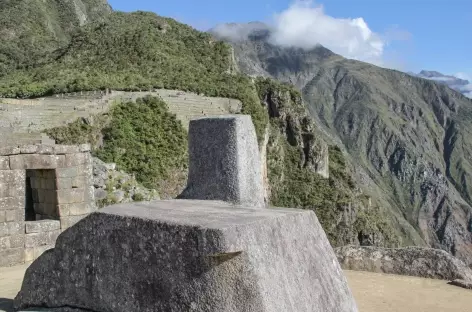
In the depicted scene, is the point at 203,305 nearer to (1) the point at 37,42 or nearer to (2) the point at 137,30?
(2) the point at 137,30

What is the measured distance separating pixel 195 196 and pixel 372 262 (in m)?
4.37

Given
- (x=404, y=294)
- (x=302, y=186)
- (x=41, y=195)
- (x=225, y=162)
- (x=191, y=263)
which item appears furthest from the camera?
(x=302, y=186)

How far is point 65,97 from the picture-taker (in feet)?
111

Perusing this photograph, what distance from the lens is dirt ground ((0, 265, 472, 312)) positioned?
22.6ft

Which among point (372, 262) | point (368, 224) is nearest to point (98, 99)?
point (372, 262)

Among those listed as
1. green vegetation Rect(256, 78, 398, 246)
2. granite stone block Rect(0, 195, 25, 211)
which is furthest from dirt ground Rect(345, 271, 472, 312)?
green vegetation Rect(256, 78, 398, 246)

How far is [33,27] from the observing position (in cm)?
7744

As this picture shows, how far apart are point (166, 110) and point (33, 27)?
48997 millimetres

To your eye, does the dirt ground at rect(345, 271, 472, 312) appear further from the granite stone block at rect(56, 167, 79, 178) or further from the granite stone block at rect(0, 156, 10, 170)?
the granite stone block at rect(0, 156, 10, 170)

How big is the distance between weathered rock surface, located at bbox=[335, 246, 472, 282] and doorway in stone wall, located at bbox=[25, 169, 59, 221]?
17.1ft

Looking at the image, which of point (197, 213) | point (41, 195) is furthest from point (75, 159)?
point (197, 213)

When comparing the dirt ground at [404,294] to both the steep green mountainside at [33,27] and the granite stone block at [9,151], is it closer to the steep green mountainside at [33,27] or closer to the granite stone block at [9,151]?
the granite stone block at [9,151]

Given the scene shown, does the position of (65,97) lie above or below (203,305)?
above

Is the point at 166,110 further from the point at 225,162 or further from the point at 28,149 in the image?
the point at 225,162
